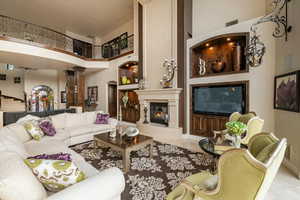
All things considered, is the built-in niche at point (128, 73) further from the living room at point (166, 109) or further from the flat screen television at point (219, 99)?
the flat screen television at point (219, 99)

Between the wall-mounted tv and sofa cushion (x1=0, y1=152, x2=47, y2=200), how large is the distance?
13.8 feet

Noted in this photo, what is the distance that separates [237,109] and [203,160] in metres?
1.89

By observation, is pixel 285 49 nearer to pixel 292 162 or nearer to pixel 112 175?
pixel 292 162

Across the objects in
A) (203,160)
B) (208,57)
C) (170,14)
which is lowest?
(203,160)

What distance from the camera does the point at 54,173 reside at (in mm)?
1155

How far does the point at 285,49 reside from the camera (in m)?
2.84

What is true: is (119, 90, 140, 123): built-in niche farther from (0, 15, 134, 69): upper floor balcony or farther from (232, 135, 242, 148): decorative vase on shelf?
(232, 135, 242, 148): decorative vase on shelf

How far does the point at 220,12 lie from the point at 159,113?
3.92 m

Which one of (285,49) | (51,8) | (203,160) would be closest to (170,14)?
(285,49)

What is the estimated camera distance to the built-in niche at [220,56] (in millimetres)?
3936

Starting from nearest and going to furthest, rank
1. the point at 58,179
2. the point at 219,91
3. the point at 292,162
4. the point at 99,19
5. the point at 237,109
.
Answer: the point at 58,179 → the point at 292,162 → the point at 237,109 → the point at 219,91 → the point at 99,19

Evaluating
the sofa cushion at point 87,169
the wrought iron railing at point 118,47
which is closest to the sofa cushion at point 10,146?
the sofa cushion at point 87,169

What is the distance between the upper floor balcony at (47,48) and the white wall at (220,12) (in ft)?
10.5

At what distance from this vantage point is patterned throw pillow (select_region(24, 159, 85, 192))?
116 cm
